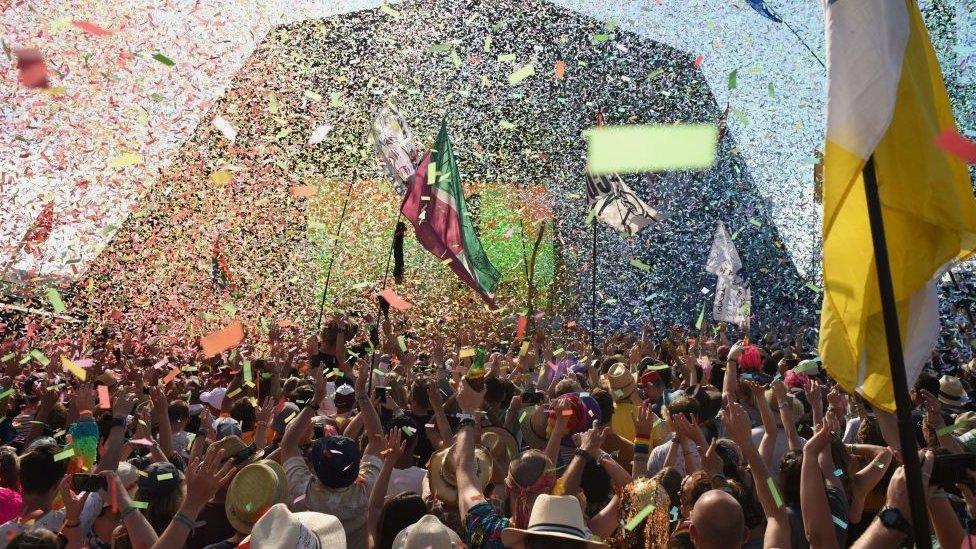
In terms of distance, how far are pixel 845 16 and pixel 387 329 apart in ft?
22.8

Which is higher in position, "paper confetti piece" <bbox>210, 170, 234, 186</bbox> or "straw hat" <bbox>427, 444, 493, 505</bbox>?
"straw hat" <bbox>427, 444, 493, 505</bbox>

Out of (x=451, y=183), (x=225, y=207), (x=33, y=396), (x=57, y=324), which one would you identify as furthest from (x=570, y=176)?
(x=33, y=396)

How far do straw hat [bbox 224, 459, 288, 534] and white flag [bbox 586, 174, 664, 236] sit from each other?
1232 centimetres

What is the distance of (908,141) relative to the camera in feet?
12.9

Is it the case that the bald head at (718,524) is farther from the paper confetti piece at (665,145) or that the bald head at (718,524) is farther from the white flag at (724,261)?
the paper confetti piece at (665,145)

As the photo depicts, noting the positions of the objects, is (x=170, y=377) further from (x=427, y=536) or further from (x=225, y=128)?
(x=225, y=128)

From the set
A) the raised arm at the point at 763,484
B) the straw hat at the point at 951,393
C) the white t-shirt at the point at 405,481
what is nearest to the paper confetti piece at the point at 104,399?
the white t-shirt at the point at 405,481

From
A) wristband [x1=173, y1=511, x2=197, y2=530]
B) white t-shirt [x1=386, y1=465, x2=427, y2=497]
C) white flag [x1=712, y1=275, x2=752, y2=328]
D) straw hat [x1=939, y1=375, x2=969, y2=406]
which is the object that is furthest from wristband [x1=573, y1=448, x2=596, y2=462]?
white flag [x1=712, y1=275, x2=752, y2=328]

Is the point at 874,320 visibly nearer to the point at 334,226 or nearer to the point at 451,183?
the point at 451,183

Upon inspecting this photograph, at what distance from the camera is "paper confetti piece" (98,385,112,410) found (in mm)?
7325

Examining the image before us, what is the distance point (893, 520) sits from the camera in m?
3.01

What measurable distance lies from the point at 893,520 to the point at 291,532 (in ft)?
6.73

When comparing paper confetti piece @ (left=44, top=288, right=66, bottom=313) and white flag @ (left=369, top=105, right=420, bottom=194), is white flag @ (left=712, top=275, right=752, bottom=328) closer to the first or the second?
white flag @ (left=369, top=105, right=420, bottom=194)

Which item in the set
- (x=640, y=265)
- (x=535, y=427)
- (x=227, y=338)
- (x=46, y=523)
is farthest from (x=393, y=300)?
(x=640, y=265)
